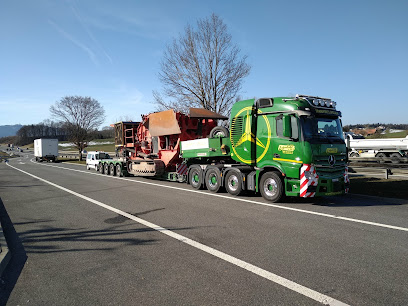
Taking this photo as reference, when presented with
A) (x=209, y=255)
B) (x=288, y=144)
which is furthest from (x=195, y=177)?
(x=209, y=255)

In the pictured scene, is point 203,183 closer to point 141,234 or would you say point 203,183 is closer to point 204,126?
point 204,126

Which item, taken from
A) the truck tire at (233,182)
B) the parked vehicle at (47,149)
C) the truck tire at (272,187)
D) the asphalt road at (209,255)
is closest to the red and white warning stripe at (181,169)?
the truck tire at (233,182)

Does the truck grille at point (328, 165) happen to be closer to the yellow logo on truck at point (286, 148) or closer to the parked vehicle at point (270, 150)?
the parked vehicle at point (270, 150)

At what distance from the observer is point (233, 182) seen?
35.3 feet

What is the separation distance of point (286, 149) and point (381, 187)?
5467 mm

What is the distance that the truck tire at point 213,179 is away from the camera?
37.1ft

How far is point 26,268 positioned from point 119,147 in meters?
15.8

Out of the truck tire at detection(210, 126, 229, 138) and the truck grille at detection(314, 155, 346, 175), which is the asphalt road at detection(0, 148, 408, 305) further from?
the truck tire at detection(210, 126, 229, 138)

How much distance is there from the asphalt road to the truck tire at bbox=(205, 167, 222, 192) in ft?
8.19

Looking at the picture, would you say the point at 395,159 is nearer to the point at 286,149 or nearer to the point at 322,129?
the point at 322,129

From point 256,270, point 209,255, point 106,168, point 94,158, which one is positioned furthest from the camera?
point 94,158

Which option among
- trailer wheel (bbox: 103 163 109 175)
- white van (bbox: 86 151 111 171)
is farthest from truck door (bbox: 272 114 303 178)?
white van (bbox: 86 151 111 171)

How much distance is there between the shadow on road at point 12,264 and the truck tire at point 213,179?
6771 mm

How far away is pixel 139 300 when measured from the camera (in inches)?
136
